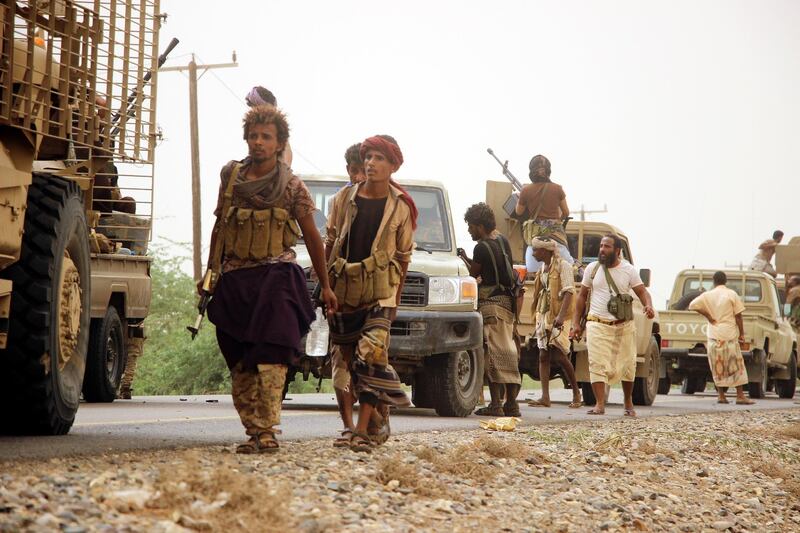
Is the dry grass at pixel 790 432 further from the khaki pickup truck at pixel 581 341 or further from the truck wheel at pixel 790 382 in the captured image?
the truck wheel at pixel 790 382

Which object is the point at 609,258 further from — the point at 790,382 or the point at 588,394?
the point at 790,382

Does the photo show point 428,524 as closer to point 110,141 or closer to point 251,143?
Answer: point 251,143

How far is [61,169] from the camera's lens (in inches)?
356

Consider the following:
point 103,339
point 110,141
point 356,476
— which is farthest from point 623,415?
point 356,476

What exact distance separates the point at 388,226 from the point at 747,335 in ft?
56.1

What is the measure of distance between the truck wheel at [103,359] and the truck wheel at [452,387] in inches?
134

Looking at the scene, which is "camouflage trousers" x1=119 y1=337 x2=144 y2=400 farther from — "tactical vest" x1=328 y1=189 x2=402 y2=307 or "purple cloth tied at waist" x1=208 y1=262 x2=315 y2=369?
"purple cloth tied at waist" x1=208 y1=262 x2=315 y2=369

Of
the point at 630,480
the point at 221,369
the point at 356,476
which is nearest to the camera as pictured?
the point at 356,476

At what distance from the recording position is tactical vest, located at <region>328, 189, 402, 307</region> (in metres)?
8.21

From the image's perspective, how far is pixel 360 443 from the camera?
319 inches

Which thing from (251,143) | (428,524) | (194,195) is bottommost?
(428,524)

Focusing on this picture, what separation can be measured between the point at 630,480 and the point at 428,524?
337 centimetres

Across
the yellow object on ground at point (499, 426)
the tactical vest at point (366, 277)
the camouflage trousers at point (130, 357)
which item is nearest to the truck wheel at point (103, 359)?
the camouflage trousers at point (130, 357)

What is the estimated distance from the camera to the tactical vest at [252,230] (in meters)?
7.56
